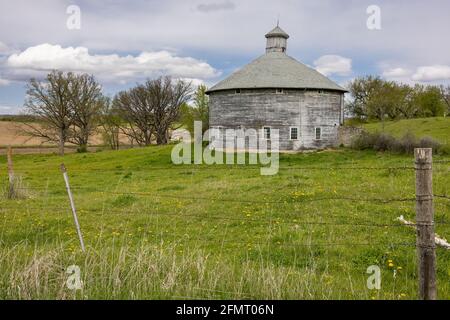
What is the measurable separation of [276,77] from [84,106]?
91.5 feet

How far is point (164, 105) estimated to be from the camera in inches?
2608

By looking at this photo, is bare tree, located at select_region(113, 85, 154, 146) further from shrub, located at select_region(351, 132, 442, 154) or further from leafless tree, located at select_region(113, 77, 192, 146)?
shrub, located at select_region(351, 132, 442, 154)

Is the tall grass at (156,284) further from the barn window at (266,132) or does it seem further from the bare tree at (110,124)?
the bare tree at (110,124)

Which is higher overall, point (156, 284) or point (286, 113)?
point (286, 113)

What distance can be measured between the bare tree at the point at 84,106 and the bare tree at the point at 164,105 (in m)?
8.64

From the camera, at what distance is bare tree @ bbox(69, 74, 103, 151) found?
56278mm

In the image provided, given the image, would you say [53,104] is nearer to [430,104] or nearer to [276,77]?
[276,77]

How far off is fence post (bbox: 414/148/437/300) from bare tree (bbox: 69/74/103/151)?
5528 centimetres

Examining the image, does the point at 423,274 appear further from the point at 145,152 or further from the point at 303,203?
the point at 145,152

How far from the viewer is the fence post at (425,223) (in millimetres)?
5027

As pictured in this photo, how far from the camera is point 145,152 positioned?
152 ft

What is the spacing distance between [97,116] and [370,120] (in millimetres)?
42379

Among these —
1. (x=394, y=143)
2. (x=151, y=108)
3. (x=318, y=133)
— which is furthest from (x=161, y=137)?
(x=394, y=143)

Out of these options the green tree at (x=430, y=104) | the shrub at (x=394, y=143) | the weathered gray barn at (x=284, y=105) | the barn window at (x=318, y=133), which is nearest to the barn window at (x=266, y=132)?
the weathered gray barn at (x=284, y=105)
